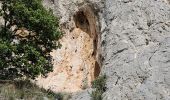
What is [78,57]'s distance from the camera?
2905cm

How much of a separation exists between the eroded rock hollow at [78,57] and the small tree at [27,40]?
11.3ft

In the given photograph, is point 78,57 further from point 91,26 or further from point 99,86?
point 99,86

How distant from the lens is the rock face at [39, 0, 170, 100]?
21219mm

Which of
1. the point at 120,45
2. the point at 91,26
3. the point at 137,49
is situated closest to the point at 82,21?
the point at 91,26

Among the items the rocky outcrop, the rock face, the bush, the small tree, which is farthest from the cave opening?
the bush

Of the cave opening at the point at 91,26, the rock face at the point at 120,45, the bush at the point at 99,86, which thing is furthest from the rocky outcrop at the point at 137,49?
the cave opening at the point at 91,26

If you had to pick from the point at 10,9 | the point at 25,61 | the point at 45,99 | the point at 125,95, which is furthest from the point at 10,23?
the point at 125,95

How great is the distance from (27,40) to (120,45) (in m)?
4.61

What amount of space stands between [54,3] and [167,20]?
334 inches

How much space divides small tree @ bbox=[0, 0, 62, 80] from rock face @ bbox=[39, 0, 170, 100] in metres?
2.53

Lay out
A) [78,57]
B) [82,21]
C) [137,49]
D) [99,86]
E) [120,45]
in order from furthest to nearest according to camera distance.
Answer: [82,21] < [78,57] < [120,45] < [137,49] < [99,86]

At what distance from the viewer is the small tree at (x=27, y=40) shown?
2372cm

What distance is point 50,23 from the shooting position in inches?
960

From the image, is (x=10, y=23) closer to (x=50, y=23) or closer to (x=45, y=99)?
(x=50, y=23)
